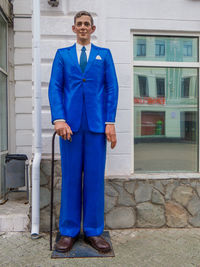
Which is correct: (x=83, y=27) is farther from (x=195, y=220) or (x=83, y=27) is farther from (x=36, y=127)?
(x=195, y=220)

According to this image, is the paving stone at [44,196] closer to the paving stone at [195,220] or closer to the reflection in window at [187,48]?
the paving stone at [195,220]

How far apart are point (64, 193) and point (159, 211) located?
1319mm

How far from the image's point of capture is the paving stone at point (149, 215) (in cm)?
341

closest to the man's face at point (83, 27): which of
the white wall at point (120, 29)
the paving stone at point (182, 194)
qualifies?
the white wall at point (120, 29)

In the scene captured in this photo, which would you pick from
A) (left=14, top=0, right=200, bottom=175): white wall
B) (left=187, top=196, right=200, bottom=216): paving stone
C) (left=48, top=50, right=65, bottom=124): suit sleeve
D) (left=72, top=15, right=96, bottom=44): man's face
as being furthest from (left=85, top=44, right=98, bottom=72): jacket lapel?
(left=187, top=196, right=200, bottom=216): paving stone

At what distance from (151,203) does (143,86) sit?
60.2 inches

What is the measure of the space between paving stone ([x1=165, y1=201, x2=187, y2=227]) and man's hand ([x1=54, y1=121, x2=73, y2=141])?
1.68 metres

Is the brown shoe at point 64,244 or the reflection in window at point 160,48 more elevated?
the reflection in window at point 160,48

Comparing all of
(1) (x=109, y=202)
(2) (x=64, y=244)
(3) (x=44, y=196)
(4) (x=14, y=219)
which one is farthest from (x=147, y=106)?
(4) (x=14, y=219)

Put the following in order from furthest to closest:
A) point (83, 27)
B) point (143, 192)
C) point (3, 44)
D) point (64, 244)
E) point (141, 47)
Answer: point (3, 44) → point (141, 47) → point (143, 192) → point (64, 244) → point (83, 27)

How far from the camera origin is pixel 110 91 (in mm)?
2760

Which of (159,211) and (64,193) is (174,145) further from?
(64,193)

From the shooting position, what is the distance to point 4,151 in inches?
181

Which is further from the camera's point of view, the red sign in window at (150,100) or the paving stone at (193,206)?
the red sign in window at (150,100)
